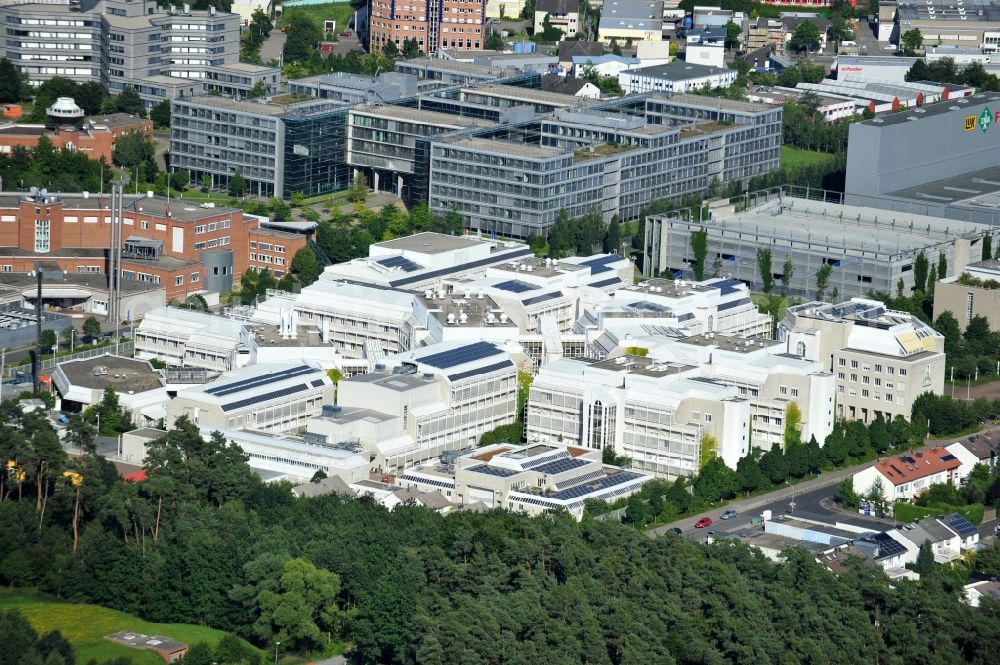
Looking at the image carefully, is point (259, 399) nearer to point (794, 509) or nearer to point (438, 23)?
point (794, 509)

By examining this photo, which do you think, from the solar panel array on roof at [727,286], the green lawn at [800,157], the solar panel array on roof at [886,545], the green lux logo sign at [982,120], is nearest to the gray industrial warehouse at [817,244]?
the solar panel array on roof at [727,286]

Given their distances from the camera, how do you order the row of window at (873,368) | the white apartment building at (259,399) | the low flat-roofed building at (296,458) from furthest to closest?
the row of window at (873,368) → the white apartment building at (259,399) → the low flat-roofed building at (296,458)

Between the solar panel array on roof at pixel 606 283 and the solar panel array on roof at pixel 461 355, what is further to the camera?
the solar panel array on roof at pixel 606 283

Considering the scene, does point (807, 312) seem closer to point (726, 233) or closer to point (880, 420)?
point (880, 420)

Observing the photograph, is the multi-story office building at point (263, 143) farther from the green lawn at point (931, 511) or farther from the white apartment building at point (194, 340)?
the green lawn at point (931, 511)

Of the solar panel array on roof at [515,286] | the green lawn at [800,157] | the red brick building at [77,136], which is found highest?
the red brick building at [77,136]

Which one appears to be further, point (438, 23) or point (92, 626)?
point (438, 23)

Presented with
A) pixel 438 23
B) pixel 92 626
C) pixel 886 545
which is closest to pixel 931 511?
pixel 886 545
